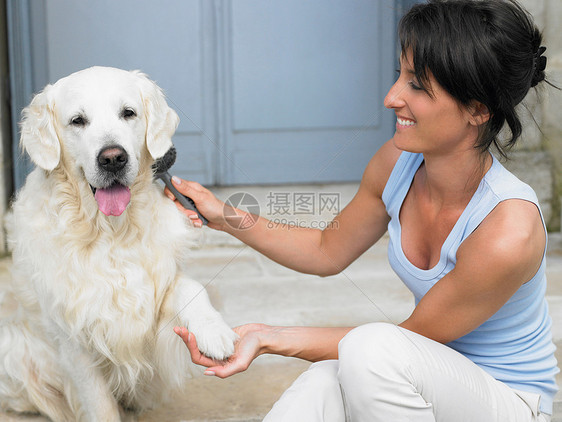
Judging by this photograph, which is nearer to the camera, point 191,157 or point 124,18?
point 124,18

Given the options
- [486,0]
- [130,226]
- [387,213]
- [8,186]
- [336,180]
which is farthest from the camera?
[336,180]

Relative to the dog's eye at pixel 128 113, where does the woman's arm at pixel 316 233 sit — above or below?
below

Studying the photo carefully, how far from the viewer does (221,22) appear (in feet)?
12.6

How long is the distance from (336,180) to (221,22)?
1177mm

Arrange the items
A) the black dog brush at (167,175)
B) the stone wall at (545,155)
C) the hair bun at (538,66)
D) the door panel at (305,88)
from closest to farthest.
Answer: the hair bun at (538,66) < the black dog brush at (167,175) < the stone wall at (545,155) < the door panel at (305,88)

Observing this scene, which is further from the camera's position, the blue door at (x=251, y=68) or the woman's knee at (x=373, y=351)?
the blue door at (x=251, y=68)

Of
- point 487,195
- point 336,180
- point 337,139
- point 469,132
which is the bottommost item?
point 336,180

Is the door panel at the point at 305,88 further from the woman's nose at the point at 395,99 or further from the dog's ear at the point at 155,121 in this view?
the woman's nose at the point at 395,99

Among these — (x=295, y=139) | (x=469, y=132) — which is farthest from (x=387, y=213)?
(x=295, y=139)

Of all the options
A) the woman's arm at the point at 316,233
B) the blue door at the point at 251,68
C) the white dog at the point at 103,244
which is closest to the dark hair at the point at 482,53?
the woman's arm at the point at 316,233

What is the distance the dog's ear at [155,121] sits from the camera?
1.71m

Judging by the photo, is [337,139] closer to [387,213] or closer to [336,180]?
[336,180]

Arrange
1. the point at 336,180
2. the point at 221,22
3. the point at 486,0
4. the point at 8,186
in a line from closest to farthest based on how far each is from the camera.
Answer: the point at 486,0 < the point at 8,186 < the point at 221,22 < the point at 336,180

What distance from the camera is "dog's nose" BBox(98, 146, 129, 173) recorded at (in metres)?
1.56
